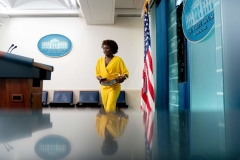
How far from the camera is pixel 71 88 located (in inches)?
224

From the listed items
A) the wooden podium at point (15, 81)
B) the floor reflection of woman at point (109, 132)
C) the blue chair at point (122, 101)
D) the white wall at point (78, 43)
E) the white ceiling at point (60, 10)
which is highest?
the white ceiling at point (60, 10)

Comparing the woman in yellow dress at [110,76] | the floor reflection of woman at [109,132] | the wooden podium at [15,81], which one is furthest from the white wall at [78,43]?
the floor reflection of woman at [109,132]

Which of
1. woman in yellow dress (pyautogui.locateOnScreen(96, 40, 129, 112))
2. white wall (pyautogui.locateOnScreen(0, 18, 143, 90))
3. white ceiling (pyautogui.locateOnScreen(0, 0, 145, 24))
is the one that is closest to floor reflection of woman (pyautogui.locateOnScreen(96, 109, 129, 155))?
woman in yellow dress (pyautogui.locateOnScreen(96, 40, 129, 112))

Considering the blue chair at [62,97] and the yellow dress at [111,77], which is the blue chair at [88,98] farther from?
the yellow dress at [111,77]

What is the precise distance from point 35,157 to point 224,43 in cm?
101

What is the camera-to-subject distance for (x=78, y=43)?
18.8 ft

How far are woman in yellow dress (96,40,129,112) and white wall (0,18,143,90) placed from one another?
242 cm

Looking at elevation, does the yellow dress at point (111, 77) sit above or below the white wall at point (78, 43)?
below

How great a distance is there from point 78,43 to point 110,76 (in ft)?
9.64

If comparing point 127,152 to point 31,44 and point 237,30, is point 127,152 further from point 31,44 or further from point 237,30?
point 31,44

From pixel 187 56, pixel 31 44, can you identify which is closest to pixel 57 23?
pixel 31 44

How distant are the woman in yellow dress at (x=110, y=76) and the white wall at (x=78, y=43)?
2419 millimetres

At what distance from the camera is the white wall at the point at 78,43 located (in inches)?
223

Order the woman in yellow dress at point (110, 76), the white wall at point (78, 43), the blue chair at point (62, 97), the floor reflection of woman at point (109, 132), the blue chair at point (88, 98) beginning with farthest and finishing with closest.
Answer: the white wall at point (78, 43)
the blue chair at point (62, 97)
the blue chair at point (88, 98)
the woman in yellow dress at point (110, 76)
the floor reflection of woman at point (109, 132)
